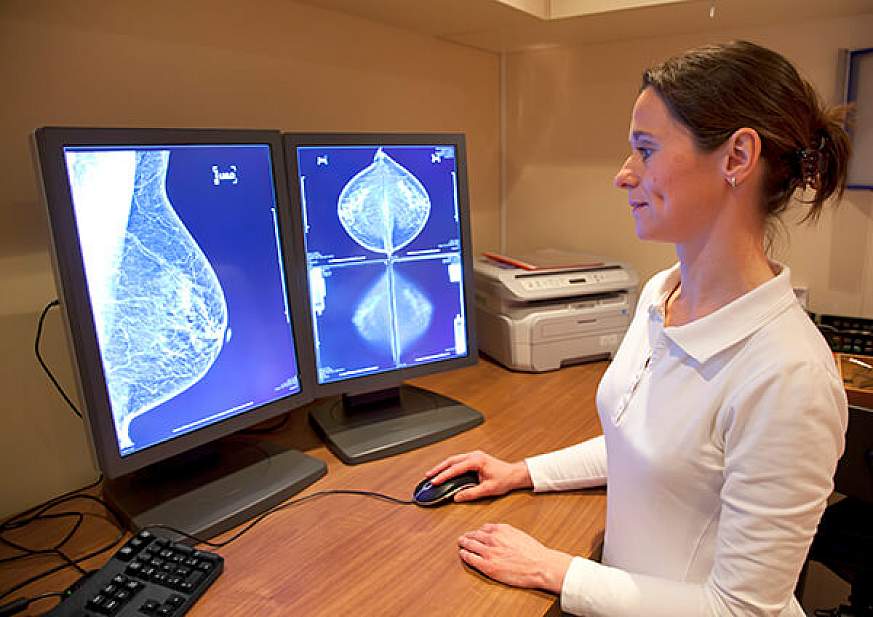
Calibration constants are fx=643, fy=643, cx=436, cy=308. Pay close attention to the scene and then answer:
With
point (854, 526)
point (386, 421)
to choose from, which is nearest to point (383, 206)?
point (386, 421)

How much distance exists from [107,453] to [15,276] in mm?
363

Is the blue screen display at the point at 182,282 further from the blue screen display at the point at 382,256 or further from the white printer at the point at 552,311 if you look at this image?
the white printer at the point at 552,311

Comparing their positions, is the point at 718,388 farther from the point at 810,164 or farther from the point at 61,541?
the point at 61,541

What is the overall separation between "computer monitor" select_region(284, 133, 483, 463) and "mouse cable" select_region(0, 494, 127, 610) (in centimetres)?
39

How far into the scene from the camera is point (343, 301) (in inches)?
50.2

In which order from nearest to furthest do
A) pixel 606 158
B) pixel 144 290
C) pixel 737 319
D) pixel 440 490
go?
pixel 737 319, pixel 144 290, pixel 440 490, pixel 606 158

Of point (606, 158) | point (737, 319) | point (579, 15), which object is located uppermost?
point (579, 15)

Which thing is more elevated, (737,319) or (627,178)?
(627,178)

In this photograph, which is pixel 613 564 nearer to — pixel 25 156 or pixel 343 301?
pixel 343 301

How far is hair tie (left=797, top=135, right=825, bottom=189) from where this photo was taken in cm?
86

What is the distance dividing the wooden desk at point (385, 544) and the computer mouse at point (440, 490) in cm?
2

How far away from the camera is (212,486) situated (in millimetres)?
1081

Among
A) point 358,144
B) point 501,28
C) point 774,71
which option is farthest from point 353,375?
point 501,28

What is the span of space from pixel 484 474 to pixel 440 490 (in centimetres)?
9
